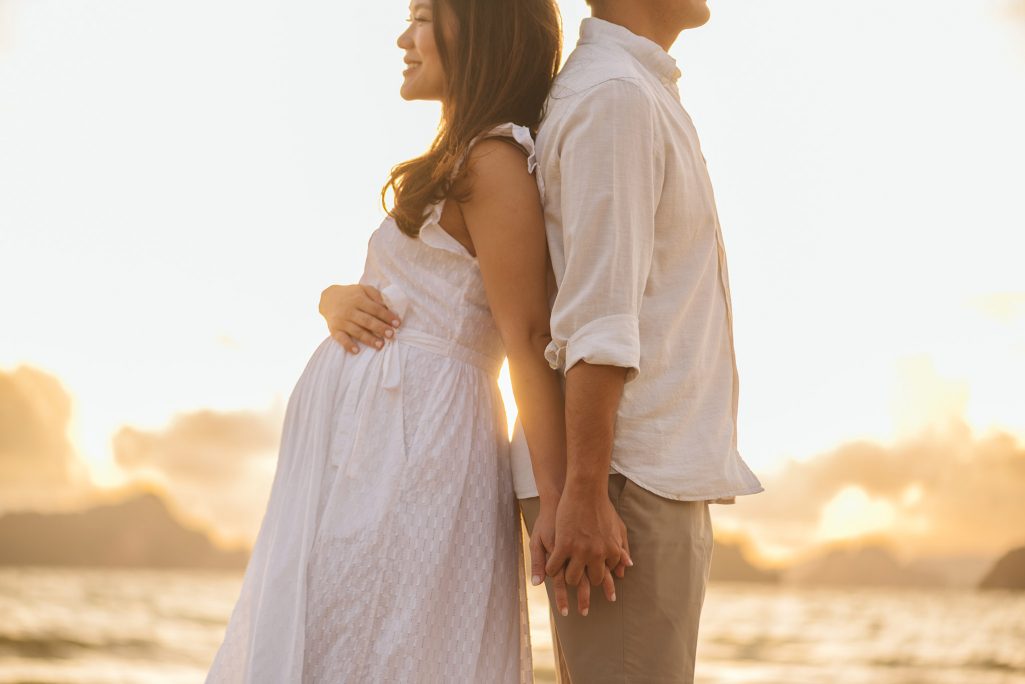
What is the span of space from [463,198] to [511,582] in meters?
0.70

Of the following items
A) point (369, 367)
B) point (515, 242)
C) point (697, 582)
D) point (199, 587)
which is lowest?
point (697, 582)

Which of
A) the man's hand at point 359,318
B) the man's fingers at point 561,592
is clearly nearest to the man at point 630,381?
the man's fingers at point 561,592

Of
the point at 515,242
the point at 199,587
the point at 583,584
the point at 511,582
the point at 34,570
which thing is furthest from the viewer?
the point at 34,570

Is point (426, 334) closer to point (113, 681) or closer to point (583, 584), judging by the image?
point (583, 584)

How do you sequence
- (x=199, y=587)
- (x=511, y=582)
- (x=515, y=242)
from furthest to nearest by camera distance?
(x=199, y=587), (x=511, y=582), (x=515, y=242)

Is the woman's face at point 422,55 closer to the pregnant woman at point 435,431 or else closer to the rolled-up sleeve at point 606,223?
the pregnant woman at point 435,431

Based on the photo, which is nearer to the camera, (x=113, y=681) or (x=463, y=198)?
(x=463, y=198)

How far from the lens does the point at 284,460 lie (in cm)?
200

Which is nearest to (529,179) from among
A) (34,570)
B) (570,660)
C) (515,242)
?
(515,242)

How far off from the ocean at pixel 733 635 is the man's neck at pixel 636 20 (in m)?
11.6

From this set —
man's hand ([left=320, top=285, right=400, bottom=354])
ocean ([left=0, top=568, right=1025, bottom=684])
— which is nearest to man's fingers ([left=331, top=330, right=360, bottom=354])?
man's hand ([left=320, top=285, right=400, bottom=354])

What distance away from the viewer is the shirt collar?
1.90m

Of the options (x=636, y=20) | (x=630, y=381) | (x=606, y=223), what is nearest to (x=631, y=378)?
(x=630, y=381)

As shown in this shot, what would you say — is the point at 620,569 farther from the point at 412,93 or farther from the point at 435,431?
the point at 412,93
